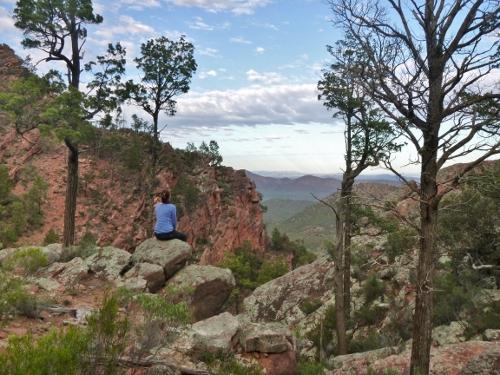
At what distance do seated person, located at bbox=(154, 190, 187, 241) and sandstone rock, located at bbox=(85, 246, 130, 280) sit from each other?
127cm

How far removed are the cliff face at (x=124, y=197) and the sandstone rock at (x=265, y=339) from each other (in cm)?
2696

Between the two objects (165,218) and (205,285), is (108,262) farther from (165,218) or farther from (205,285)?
(205,285)

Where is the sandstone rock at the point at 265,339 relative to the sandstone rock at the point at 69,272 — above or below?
below

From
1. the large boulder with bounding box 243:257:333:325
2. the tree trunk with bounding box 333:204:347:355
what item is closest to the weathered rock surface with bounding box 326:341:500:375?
the tree trunk with bounding box 333:204:347:355

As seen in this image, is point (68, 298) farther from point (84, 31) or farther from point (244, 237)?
point (244, 237)

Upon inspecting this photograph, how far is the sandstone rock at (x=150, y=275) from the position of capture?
1089cm

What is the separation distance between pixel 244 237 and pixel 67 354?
49829 mm

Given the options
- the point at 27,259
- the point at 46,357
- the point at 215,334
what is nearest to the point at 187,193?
the point at 27,259

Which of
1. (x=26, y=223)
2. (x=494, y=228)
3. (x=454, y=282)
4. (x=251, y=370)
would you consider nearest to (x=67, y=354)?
(x=251, y=370)

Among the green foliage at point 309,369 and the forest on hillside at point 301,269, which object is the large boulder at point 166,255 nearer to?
the forest on hillside at point 301,269

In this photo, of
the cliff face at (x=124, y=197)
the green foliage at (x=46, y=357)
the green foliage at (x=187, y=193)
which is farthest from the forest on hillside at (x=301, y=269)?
the green foliage at (x=187, y=193)

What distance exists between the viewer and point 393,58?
311 inches

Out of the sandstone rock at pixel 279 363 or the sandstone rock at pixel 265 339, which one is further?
the sandstone rock at pixel 265 339

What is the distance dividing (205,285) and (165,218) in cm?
229
